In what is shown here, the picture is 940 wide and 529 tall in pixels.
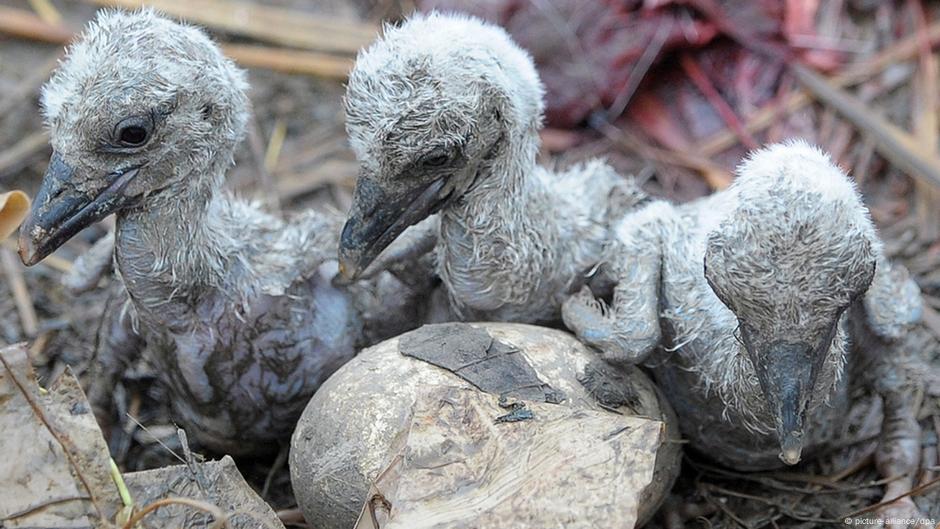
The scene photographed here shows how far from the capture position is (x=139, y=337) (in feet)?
9.68

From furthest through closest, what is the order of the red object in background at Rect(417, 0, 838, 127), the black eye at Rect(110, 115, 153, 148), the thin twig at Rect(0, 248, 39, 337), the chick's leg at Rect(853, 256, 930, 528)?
1. the red object in background at Rect(417, 0, 838, 127)
2. the thin twig at Rect(0, 248, 39, 337)
3. the chick's leg at Rect(853, 256, 930, 528)
4. the black eye at Rect(110, 115, 153, 148)

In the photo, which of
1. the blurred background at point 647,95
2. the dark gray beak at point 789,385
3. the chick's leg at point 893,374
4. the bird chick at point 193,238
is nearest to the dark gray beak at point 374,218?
the bird chick at point 193,238

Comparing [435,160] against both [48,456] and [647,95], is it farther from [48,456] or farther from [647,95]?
[647,95]

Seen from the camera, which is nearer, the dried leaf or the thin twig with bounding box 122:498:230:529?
the thin twig with bounding box 122:498:230:529

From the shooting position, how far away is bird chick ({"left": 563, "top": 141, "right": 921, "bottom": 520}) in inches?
82.5

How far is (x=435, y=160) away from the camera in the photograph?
2.51 metres

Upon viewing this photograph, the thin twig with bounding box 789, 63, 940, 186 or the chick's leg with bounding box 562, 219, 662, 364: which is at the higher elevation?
the chick's leg with bounding box 562, 219, 662, 364

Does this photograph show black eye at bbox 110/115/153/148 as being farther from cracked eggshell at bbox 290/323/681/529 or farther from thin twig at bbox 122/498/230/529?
thin twig at bbox 122/498/230/529

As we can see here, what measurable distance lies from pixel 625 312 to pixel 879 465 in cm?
81

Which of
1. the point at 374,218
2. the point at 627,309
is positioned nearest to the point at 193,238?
the point at 374,218

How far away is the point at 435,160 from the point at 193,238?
59cm

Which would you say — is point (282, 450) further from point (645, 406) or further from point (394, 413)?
point (645, 406)

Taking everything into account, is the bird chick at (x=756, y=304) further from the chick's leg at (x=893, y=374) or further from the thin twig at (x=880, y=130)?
the thin twig at (x=880, y=130)

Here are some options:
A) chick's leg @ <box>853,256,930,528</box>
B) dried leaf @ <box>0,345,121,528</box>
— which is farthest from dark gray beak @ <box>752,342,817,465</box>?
dried leaf @ <box>0,345,121,528</box>
